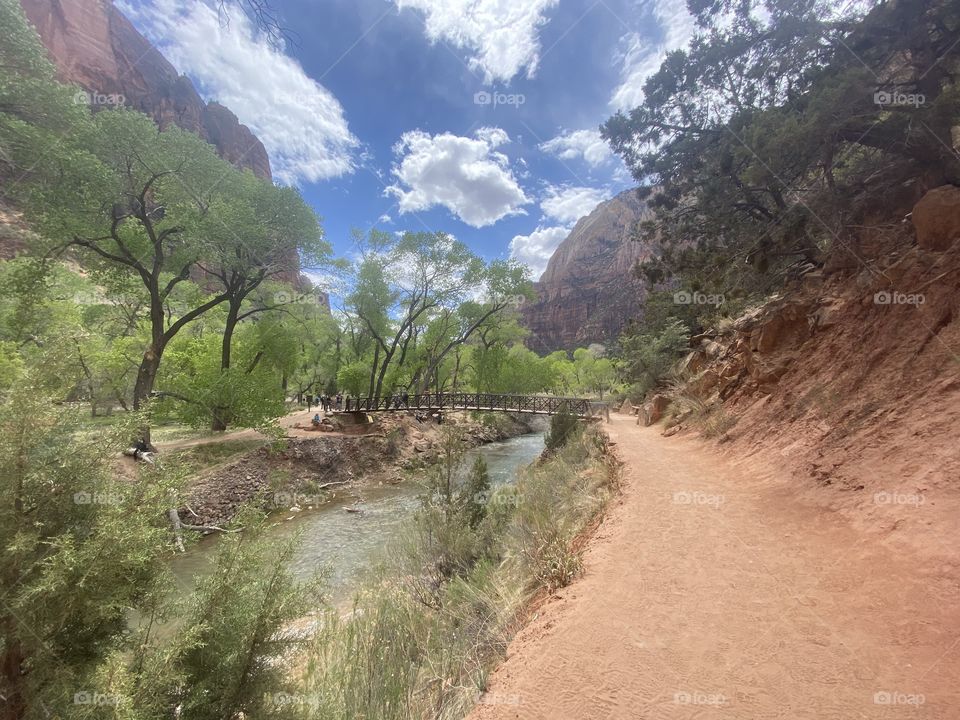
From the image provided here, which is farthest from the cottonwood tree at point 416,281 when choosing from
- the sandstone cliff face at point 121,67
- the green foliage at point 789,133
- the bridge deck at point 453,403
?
the sandstone cliff face at point 121,67

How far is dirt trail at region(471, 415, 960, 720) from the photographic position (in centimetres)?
213

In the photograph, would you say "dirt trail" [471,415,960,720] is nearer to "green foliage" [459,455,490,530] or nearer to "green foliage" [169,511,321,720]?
"green foliage" [169,511,321,720]

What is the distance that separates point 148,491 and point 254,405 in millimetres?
11967

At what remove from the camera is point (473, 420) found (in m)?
32.6

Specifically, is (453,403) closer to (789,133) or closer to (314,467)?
(314,467)

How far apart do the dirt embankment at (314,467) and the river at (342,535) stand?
3.19 ft

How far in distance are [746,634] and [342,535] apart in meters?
10.2

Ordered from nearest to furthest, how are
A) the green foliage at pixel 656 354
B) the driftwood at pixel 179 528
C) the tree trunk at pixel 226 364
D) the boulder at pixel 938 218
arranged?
the driftwood at pixel 179 528 → the boulder at pixel 938 218 → the tree trunk at pixel 226 364 → the green foliage at pixel 656 354

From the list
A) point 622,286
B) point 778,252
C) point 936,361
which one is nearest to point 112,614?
point 936,361

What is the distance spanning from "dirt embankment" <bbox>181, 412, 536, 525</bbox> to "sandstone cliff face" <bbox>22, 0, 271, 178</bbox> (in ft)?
130

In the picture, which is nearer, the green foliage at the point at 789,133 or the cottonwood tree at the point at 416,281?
the green foliage at the point at 789,133

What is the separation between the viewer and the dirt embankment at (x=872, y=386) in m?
3.76

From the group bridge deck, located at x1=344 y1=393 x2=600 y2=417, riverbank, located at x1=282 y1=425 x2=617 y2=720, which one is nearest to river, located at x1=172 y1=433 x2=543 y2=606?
riverbank, located at x1=282 y1=425 x2=617 y2=720

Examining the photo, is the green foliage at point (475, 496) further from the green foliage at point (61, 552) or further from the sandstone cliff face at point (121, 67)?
the sandstone cliff face at point (121, 67)
